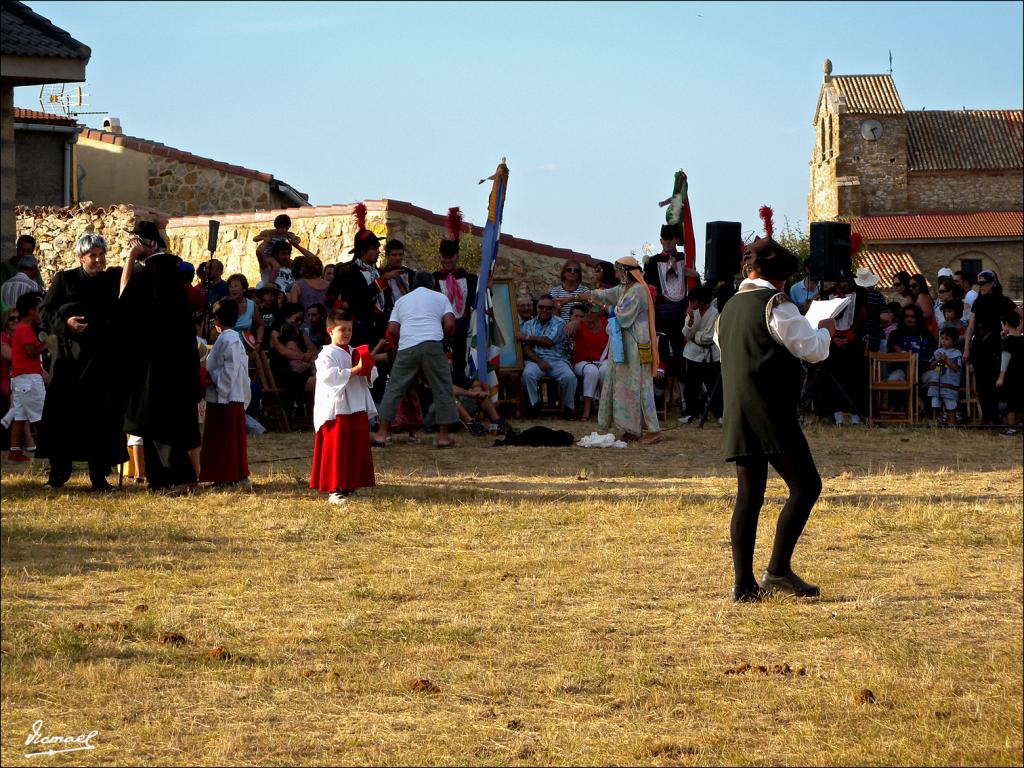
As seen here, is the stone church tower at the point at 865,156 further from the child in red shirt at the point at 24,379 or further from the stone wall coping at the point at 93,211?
the child in red shirt at the point at 24,379

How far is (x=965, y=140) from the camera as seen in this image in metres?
75.6

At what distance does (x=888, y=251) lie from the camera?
65625 millimetres

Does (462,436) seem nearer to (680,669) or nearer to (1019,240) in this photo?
(680,669)

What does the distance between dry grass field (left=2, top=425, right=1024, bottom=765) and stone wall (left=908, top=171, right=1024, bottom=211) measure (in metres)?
66.3

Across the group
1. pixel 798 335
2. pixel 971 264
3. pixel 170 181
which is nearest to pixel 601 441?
pixel 798 335

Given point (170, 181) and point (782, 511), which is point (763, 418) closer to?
point (782, 511)

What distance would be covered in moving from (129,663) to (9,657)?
46 centimetres

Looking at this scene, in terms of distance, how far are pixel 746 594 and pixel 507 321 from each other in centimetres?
1031

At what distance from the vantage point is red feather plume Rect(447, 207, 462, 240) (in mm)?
16812

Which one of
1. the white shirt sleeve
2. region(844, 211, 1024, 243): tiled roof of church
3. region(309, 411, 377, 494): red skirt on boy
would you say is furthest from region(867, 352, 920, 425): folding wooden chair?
region(844, 211, 1024, 243): tiled roof of church

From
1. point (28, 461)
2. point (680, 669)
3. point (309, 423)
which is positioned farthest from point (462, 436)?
point (680, 669)

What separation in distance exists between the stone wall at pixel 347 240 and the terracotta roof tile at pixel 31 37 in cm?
664

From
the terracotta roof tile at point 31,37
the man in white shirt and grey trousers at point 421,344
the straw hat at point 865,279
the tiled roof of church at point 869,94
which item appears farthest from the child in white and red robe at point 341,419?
the tiled roof of church at point 869,94

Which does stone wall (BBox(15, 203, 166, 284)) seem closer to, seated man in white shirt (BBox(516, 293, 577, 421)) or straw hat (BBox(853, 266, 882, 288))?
seated man in white shirt (BBox(516, 293, 577, 421))
